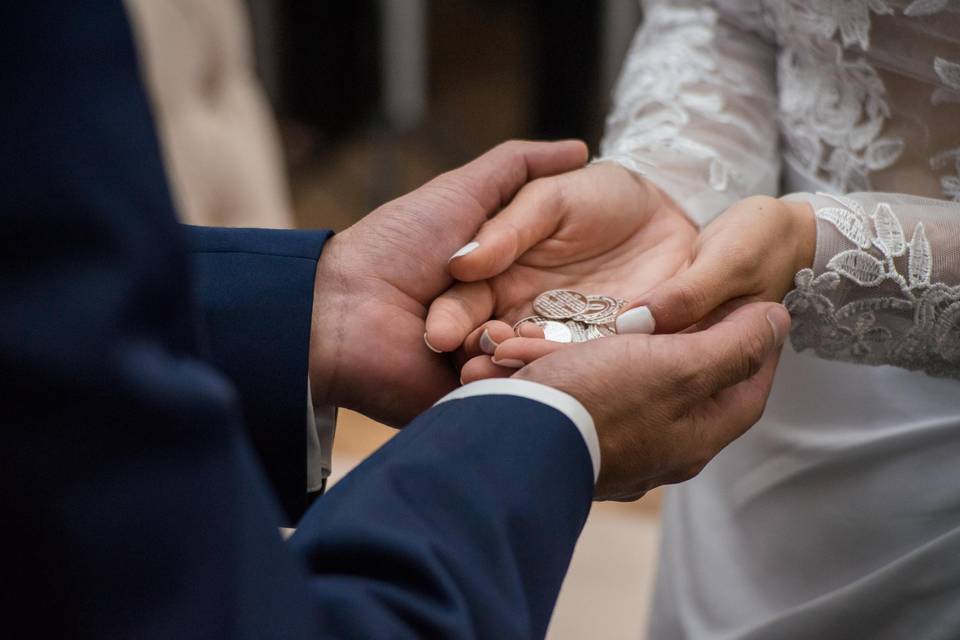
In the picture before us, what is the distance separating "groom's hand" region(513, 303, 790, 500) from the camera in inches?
23.6

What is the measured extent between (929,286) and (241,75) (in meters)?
1.40

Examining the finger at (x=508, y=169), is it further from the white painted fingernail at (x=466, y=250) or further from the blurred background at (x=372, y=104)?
the blurred background at (x=372, y=104)

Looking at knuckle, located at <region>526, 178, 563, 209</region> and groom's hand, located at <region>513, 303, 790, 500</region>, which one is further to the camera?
knuckle, located at <region>526, 178, 563, 209</region>

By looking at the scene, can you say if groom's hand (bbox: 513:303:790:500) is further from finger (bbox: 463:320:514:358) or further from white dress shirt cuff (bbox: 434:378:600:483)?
finger (bbox: 463:320:514:358)

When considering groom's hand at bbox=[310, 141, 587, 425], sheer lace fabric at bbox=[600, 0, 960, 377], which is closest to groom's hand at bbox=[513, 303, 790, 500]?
sheer lace fabric at bbox=[600, 0, 960, 377]

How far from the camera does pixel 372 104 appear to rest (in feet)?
10.4

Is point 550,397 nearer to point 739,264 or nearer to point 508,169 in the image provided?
point 739,264

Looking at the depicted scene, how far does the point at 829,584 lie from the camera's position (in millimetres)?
887

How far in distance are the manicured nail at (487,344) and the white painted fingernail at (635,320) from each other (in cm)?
10

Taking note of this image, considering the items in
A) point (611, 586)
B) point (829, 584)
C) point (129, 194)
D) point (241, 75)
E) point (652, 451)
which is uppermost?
point (129, 194)

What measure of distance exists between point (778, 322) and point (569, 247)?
0.80ft

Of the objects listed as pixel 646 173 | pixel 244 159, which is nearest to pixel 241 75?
pixel 244 159

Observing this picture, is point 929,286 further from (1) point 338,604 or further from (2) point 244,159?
(2) point 244,159

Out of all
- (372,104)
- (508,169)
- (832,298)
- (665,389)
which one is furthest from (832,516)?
(372,104)
